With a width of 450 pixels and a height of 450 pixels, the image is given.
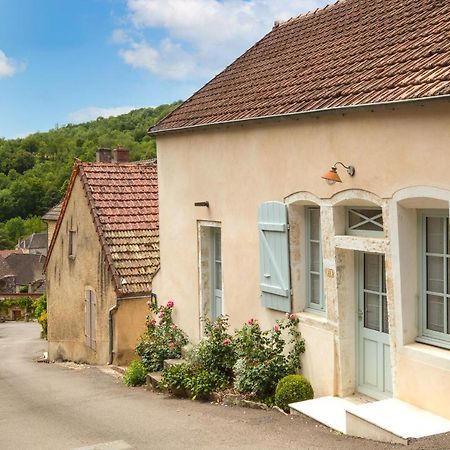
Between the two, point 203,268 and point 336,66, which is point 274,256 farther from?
point 336,66

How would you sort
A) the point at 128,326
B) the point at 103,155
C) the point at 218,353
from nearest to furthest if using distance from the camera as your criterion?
the point at 218,353 < the point at 128,326 < the point at 103,155

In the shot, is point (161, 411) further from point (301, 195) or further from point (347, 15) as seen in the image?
point (347, 15)

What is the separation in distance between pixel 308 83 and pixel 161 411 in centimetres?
519

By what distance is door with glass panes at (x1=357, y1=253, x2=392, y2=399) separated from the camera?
7.93m

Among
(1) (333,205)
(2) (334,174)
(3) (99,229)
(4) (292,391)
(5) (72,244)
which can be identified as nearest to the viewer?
(2) (334,174)

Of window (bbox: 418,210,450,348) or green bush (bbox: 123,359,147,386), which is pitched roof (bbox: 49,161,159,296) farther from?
window (bbox: 418,210,450,348)

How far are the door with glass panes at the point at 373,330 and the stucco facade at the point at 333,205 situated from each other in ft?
0.35

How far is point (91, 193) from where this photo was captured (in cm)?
1602

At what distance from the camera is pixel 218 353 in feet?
33.1

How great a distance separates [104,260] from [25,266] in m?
65.0

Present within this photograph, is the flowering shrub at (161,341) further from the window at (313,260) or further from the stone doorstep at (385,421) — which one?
the stone doorstep at (385,421)

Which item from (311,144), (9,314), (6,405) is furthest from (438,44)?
(9,314)

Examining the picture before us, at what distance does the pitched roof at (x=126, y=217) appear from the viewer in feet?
47.6

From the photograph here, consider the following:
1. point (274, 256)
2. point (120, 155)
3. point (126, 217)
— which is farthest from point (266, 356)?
point (120, 155)
